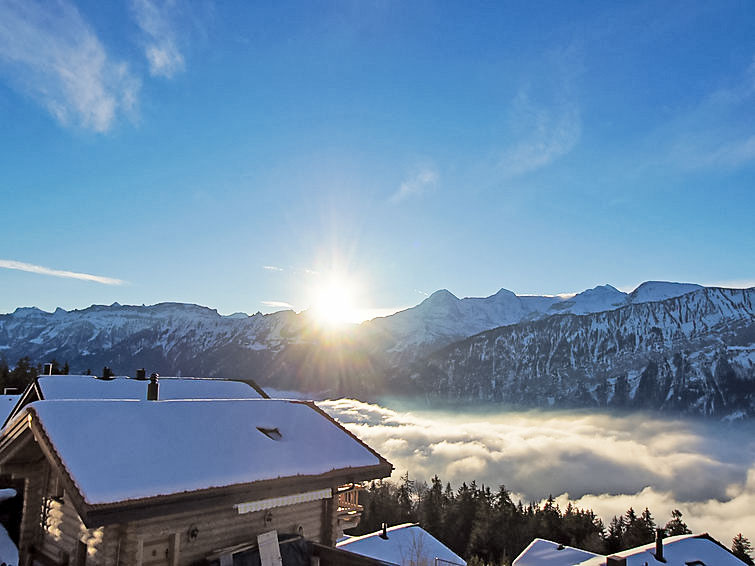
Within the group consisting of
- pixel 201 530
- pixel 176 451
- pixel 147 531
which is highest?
pixel 176 451

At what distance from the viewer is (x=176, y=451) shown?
10.4 metres

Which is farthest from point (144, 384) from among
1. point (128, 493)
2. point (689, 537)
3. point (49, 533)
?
point (689, 537)

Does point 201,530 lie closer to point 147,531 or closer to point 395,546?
point 147,531

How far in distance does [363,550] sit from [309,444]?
76.0 feet

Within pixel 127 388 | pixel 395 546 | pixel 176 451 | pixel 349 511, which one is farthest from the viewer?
pixel 395 546

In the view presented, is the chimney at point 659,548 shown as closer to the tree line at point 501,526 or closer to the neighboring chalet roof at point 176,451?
the neighboring chalet roof at point 176,451

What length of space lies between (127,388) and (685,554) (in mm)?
31136

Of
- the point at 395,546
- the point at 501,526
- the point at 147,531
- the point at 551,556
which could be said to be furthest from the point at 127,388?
the point at 501,526

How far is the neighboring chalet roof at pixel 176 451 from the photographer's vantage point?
29.2 ft

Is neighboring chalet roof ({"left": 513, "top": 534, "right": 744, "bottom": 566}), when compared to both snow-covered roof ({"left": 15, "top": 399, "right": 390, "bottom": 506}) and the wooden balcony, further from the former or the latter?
snow-covered roof ({"left": 15, "top": 399, "right": 390, "bottom": 506})

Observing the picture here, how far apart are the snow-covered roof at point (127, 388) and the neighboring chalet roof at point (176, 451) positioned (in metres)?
11.5

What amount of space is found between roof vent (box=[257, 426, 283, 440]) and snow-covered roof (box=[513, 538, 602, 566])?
3782 cm

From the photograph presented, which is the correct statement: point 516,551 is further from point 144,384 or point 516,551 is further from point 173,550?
point 173,550

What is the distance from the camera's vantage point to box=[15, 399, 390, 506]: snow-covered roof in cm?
909
